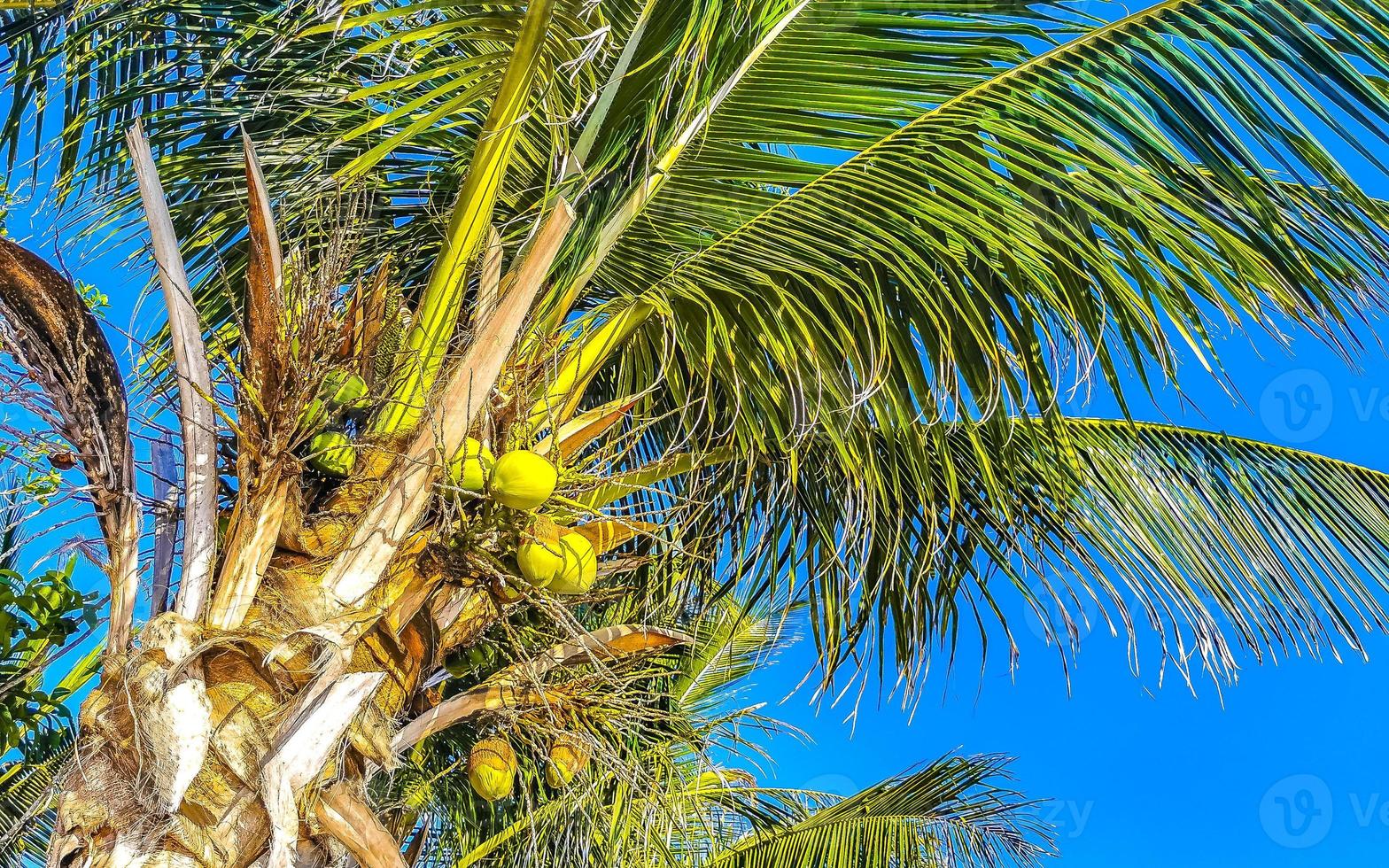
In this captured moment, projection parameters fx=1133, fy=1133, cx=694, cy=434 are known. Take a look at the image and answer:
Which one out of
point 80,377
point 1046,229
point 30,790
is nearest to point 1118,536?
point 1046,229

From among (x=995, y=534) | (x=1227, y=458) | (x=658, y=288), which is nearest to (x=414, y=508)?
(x=658, y=288)

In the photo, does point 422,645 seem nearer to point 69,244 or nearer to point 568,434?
point 568,434

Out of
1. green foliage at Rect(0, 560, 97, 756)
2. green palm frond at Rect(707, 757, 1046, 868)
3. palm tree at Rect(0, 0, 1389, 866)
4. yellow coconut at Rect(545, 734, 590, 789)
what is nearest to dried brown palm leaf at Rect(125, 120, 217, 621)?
palm tree at Rect(0, 0, 1389, 866)

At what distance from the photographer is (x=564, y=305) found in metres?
2.45

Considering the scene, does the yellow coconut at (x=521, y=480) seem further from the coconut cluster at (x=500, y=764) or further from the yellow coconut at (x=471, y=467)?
the coconut cluster at (x=500, y=764)

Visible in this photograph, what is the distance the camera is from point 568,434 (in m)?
2.37

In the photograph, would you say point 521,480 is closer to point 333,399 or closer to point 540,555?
point 540,555

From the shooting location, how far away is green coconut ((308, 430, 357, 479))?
203cm

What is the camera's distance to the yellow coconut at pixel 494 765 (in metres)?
2.57

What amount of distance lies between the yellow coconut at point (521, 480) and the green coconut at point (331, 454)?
0.27 m

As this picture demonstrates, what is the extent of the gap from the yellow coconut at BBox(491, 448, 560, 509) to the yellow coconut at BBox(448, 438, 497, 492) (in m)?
0.02

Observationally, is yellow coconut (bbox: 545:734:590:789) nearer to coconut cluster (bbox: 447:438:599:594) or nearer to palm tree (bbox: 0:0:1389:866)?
palm tree (bbox: 0:0:1389:866)

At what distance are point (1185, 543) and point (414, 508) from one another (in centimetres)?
255

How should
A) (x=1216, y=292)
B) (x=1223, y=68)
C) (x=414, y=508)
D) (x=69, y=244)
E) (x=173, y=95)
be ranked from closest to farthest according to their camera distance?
(x=414, y=508) → (x=1223, y=68) → (x=1216, y=292) → (x=69, y=244) → (x=173, y=95)
